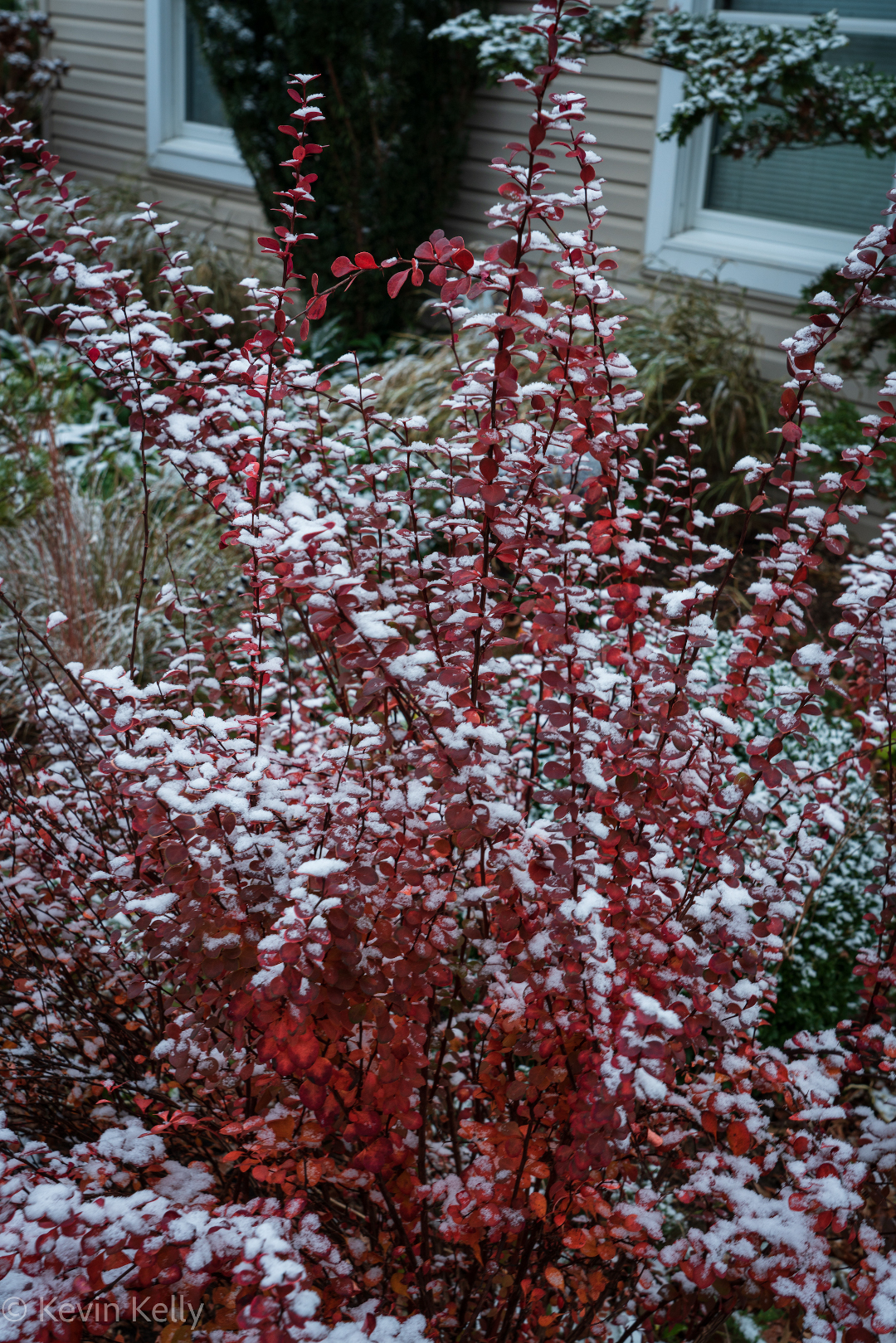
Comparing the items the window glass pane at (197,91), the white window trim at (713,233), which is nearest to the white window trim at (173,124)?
the window glass pane at (197,91)

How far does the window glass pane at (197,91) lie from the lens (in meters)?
7.50

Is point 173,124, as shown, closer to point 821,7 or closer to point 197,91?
point 197,91

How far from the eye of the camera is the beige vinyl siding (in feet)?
24.1

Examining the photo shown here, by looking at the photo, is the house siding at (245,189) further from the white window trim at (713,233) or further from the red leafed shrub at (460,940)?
the red leafed shrub at (460,940)

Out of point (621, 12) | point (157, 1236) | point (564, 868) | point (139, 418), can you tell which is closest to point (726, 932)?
point (564, 868)

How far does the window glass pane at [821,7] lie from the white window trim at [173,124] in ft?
11.9

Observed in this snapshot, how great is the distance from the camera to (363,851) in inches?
55.5

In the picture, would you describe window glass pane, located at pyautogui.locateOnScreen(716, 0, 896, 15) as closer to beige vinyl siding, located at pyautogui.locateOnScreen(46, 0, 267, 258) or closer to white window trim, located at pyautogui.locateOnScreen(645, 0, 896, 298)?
white window trim, located at pyautogui.locateOnScreen(645, 0, 896, 298)

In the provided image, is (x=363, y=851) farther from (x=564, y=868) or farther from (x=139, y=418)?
(x=139, y=418)

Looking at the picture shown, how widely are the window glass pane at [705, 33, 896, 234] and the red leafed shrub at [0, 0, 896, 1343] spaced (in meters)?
3.53

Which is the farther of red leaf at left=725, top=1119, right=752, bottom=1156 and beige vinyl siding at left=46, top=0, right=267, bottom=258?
beige vinyl siding at left=46, top=0, right=267, bottom=258

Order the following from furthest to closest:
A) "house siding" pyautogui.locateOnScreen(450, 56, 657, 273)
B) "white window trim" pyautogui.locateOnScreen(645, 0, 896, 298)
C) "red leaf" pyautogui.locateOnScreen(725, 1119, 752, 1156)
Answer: "house siding" pyautogui.locateOnScreen(450, 56, 657, 273)
"white window trim" pyautogui.locateOnScreen(645, 0, 896, 298)
"red leaf" pyautogui.locateOnScreen(725, 1119, 752, 1156)

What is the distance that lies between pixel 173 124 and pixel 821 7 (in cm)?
503

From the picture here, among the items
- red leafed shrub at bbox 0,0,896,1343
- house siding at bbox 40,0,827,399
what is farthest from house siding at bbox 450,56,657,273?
red leafed shrub at bbox 0,0,896,1343
